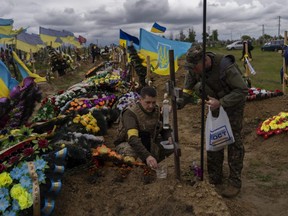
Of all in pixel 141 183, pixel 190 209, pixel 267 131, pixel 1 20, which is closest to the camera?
pixel 190 209

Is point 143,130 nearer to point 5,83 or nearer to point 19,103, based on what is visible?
point 19,103

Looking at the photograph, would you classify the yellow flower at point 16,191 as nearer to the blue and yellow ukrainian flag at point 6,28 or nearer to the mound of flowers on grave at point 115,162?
the mound of flowers on grave at point 115,162

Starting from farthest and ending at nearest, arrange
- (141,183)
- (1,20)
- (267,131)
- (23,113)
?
(1,20) < (267,131) < (23,113) < (141,183)

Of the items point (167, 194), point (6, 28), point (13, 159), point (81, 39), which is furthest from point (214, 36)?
point (13, 159)

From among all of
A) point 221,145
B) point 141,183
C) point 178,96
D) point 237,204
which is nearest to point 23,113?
point 141,183

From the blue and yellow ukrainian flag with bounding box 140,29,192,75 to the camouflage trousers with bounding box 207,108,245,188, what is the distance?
4952mm

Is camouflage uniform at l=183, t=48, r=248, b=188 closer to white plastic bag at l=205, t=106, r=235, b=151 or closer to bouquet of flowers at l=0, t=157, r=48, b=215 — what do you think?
white plastic bag at l=205, t=106, r=235, b=151

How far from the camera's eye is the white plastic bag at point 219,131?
3982mm

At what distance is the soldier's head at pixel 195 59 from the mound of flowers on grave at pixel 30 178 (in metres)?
1.67

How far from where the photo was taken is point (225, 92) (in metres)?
4.05

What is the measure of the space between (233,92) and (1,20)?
14042 mm

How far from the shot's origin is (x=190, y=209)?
3188mm

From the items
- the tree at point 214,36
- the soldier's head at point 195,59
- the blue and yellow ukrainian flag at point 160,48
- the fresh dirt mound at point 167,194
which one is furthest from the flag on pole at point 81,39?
the soldier's head at point 195,59

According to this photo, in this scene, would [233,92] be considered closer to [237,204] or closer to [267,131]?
[237,204]
